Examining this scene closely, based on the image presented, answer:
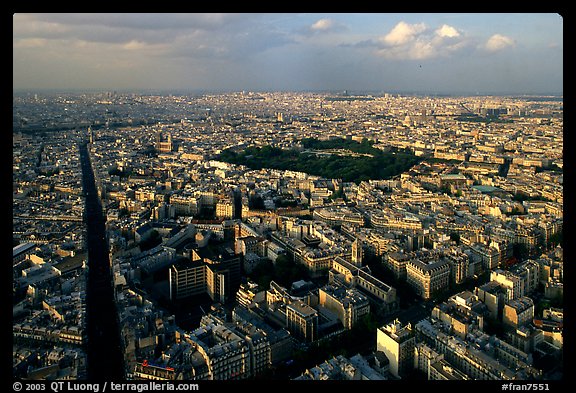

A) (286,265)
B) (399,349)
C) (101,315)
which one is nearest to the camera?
(399,349)

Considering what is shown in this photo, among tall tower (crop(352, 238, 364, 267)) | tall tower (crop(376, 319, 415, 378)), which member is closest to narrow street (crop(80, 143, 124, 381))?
tall tower (crop(376, 319, 415, 378))

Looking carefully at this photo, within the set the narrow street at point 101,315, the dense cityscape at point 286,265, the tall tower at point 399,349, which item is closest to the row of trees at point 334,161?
the dense cityscape at point 286,265

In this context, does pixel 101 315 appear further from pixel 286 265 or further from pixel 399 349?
pixel 399 349

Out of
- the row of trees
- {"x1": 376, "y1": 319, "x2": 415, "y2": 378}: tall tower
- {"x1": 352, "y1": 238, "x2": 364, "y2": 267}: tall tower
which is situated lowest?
{"x1": 376, "y1": 319, "x2": 415, "y2": 378}: tall tower

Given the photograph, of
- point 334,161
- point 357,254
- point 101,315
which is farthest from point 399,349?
point 334,161

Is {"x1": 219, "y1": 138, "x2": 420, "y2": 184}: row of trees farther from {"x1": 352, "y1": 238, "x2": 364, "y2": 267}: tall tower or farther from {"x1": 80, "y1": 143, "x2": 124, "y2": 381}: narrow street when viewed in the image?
{"x1": 80, "y1": 143, "x2": 124, "y2": 381}: narrow street

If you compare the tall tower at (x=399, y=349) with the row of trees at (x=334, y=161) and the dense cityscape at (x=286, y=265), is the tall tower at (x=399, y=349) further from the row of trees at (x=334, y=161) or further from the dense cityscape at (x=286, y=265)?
the row of trees at (x=334, y=161)
